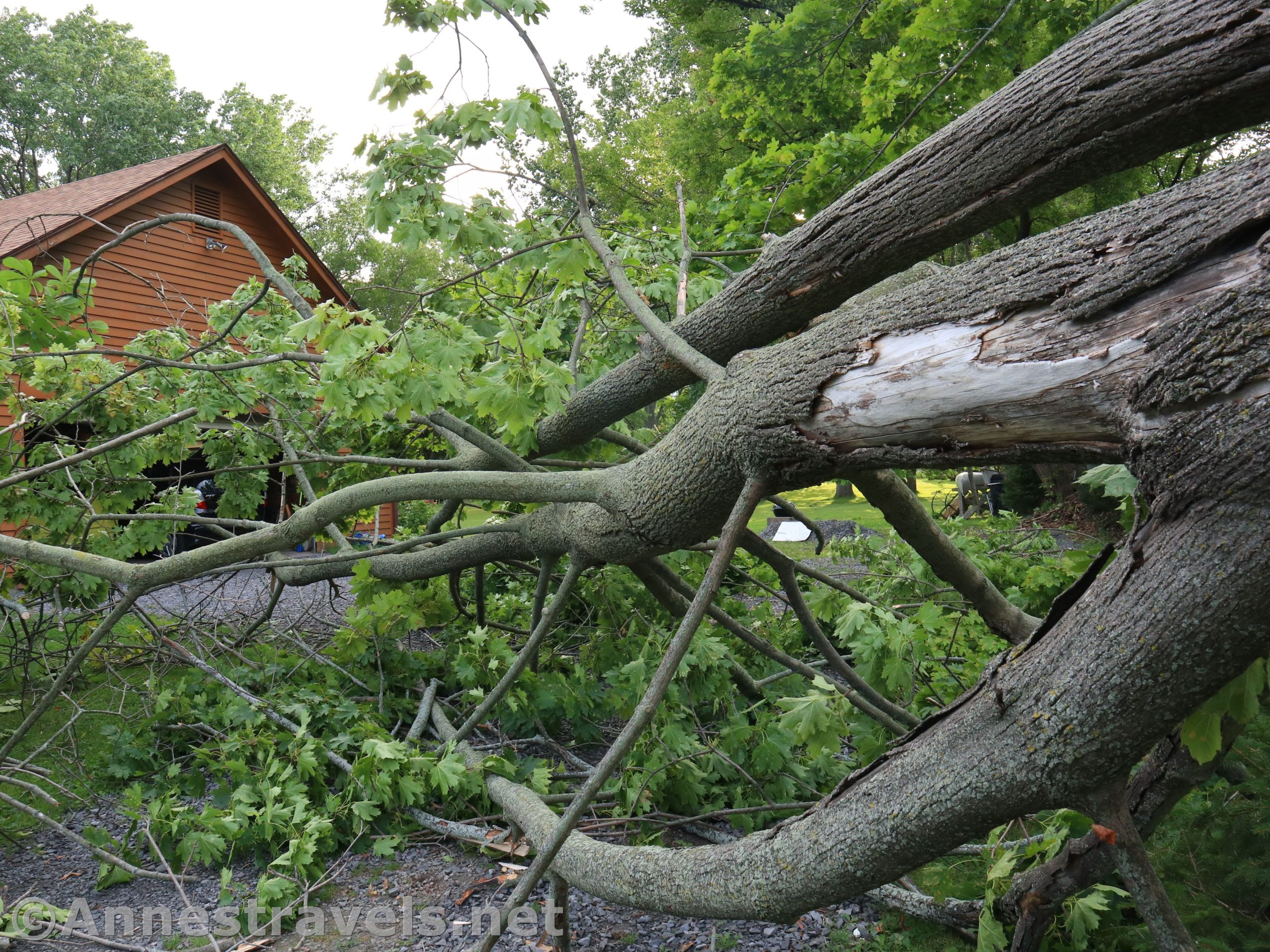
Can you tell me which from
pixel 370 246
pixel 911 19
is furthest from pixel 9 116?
pixel 911 19

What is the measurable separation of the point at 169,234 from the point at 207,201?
3.46 ft

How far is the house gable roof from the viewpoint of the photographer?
11203 mm

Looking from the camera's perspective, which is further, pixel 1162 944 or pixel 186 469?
pixel 186 469

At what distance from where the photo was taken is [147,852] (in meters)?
3.76

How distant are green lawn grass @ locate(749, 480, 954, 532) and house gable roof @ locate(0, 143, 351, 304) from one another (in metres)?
9.78

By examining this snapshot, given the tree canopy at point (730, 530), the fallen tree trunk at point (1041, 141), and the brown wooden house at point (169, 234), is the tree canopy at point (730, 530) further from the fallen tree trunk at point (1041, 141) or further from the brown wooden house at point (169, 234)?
the brown wooden house at point (169, 234)

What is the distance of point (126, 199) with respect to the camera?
1164cm

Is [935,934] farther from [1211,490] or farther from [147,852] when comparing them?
[147,852]

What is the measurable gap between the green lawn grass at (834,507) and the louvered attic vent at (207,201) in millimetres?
11172

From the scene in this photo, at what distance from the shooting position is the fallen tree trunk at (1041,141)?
171 cm

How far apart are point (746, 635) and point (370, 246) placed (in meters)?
41.9

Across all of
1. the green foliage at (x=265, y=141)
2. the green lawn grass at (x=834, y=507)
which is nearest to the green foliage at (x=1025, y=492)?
the green lawn grass at (x=834, y=507)

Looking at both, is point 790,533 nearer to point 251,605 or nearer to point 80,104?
point 251,605

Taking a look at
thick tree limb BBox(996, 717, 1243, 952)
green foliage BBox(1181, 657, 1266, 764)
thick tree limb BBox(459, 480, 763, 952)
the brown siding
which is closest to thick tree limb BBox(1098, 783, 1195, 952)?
green foliage BBox(1181, 657, 1266, 764)
